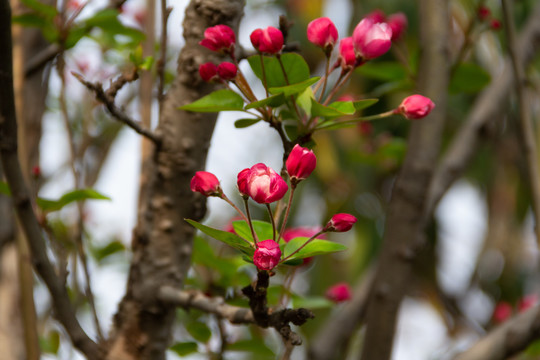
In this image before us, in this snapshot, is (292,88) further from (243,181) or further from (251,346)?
(251,346)

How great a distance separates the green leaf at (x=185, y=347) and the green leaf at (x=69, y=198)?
37 cm

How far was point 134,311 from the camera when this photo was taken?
828 mm

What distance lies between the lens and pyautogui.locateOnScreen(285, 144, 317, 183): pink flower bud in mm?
528

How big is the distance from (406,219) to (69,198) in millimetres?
616

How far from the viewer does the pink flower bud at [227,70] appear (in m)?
0.60

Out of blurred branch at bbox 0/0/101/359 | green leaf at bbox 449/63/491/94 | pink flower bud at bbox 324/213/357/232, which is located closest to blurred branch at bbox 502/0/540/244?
green leaf at bbox 449/63/491/94

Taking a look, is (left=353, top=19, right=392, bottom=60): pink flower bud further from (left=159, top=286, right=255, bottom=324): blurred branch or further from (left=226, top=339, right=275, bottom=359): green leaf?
(left=226, top=339, right=275, bottom=359): green leaf

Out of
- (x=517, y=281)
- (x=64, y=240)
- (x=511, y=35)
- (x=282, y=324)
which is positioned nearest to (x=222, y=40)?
(x=282, y=324)

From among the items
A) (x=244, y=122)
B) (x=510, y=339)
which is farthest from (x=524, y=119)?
(x=244, y=122)

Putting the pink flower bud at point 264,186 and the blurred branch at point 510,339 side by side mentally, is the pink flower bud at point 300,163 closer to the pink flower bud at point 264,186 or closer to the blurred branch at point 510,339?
the pink flower bud at point 264,186

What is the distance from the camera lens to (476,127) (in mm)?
1222

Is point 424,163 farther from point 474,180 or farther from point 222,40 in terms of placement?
point 474,180

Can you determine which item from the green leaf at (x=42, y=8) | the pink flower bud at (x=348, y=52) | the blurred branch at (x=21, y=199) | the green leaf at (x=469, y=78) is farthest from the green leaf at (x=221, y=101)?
the green leaf at (x=469, y=78)

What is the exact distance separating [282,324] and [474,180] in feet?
15.3
